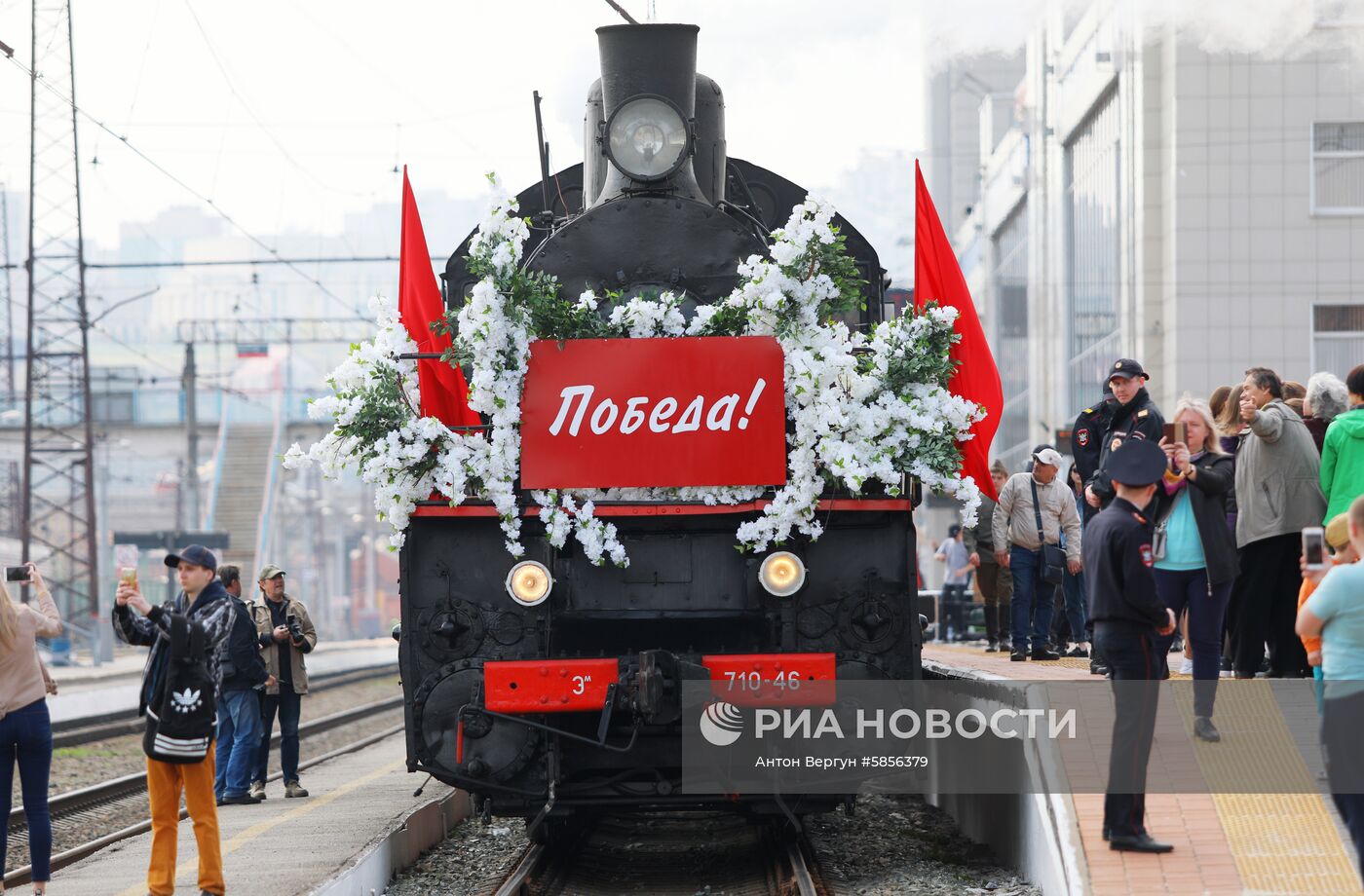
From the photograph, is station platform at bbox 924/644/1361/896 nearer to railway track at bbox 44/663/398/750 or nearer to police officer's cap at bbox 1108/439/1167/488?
police officer's cap at bbox 1108/439/1167/488

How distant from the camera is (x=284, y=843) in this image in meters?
10.4

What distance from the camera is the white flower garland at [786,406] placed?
9031mm

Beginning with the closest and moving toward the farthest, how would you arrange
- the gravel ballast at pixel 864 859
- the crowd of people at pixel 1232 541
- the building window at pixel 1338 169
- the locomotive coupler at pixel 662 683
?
the crowd of people at pixel 1232 541
the locomotive coupler at pixel 662 683
the gravel ballast at pixel 864 859
the building window at pixel 1338 169

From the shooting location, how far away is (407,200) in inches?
400

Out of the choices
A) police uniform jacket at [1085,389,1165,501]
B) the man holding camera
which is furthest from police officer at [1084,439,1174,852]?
the man holding camera

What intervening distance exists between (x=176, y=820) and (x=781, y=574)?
10.6 feet

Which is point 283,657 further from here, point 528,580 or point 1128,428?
point 1128,428

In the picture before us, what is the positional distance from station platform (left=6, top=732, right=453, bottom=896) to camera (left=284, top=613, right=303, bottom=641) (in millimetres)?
1251

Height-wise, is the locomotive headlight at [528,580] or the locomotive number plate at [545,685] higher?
the locomotive headlight at [528,580]

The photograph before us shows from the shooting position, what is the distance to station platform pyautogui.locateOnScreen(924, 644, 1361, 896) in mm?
6871

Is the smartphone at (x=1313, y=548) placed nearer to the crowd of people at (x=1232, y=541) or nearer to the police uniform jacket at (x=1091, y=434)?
the crowd of people at (x=1232, y=541)

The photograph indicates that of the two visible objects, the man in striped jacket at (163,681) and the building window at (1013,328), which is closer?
the man in striped jacket at (163,681)

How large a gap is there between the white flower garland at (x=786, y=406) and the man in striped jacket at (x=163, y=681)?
3.24 feet

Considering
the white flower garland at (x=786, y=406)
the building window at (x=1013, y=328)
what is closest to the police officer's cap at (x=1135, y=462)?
the white flower garland at (x=786, y=406)
